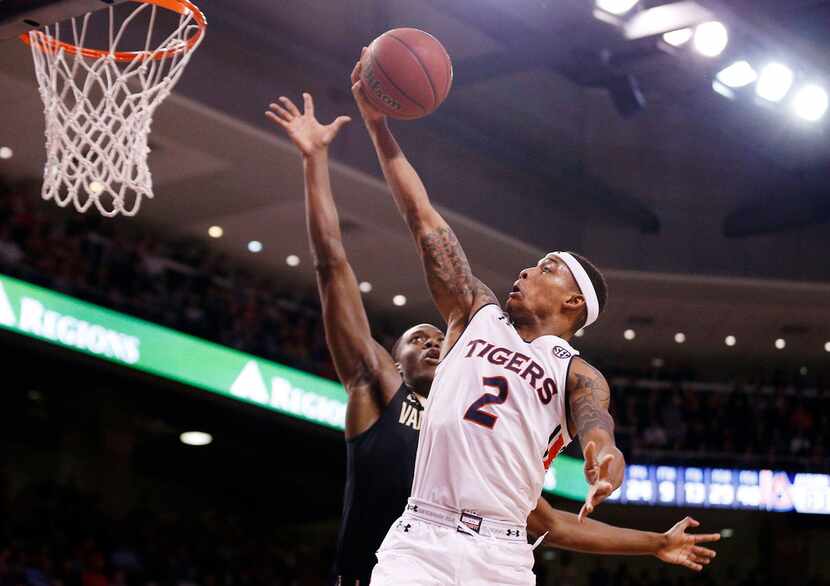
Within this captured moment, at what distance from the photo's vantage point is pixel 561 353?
3.82m

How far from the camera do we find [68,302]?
40.3ft

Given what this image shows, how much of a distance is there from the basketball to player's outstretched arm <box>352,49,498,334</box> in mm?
194

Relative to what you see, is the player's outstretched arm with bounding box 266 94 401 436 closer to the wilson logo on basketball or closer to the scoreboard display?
the wilson logo on basketball

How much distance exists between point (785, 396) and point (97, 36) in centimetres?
1299

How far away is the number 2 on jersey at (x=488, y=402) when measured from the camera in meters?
3.71

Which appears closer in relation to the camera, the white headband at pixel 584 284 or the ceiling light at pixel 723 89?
the white headband at pixel 584 284

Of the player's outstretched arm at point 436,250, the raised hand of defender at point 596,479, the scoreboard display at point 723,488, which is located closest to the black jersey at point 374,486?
the player's outstretched arm at point 436,250

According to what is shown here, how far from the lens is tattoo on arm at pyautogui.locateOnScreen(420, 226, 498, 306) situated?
4.10m

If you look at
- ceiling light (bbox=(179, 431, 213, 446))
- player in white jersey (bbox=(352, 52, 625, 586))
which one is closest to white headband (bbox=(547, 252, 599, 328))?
player in white jersey (bbox=(352, 52, 625, 586))

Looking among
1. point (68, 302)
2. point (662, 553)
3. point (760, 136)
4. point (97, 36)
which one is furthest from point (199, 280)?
point (662, 553)

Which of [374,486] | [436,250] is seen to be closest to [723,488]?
[374,486]

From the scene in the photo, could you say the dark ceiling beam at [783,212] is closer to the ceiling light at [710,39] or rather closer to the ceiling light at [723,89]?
the ceiling light at [723,89]

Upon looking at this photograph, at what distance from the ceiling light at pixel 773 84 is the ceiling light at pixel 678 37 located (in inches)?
44.3

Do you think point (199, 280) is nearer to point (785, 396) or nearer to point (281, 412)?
point (281, 412)
